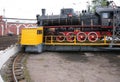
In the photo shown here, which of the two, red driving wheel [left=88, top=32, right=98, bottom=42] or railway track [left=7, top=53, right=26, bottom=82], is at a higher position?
red driving wheel [left=88, top=32, right=98, bottom=42]

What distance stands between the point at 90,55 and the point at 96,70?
16.7 feet

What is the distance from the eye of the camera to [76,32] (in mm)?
19969

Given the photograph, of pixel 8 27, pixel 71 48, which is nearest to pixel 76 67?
pixel 71 48

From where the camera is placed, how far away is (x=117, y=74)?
494 inches

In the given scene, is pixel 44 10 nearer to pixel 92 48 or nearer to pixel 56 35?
pixel 56 35

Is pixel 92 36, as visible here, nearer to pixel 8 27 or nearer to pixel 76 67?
pixel 76 67

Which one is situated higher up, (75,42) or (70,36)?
(70,36)

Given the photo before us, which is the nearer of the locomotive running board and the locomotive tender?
the locomotive tender

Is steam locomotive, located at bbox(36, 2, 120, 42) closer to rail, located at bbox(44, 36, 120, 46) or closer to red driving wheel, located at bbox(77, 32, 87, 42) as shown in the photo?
red driving wheel, located at bbox(77, 32, 87, 42)

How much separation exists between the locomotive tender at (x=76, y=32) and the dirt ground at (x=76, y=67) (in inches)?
28.0

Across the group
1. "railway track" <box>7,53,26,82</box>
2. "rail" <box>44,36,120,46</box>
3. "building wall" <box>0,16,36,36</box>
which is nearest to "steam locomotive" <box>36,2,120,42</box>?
"rail" <box>44,36,120,46</box>

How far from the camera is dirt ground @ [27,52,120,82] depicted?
1175cm

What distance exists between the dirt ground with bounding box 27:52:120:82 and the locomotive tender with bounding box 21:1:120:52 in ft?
2.33

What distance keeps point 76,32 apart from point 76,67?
243 inches
